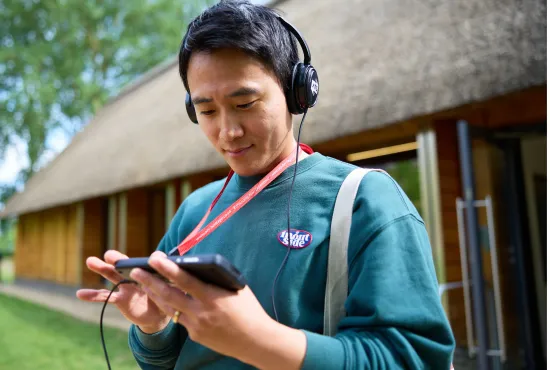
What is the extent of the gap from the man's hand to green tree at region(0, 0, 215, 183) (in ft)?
54.4

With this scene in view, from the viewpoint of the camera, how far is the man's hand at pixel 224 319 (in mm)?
627

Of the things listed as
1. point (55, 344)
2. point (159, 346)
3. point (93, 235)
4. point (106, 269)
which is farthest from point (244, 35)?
point (93, 235)

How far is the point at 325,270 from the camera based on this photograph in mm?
837

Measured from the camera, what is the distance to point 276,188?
3.15ft

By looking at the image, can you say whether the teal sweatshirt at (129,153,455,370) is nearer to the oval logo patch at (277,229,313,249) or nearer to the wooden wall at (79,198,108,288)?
the oval logo patch at (277,229,313,249)

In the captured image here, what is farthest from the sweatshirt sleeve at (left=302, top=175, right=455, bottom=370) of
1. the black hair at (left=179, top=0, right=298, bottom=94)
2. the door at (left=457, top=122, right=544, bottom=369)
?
the door at (left=457, top=122, right=544, bottom=369)

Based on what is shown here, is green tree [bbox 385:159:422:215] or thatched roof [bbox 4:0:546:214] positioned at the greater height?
thatched roof [bbox 4:0:546:214]

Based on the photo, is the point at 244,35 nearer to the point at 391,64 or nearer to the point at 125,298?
the point at 125,298

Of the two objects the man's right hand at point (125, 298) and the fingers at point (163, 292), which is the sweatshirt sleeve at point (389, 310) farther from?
the man's right hand at point (125, 298)

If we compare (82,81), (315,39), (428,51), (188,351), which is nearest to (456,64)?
(428,51)

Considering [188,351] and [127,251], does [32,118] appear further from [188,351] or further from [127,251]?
[188,351]

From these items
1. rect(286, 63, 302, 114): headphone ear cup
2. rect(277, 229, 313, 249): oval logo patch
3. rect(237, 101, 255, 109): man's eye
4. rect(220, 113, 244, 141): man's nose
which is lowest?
rect(277, 229, 313, 249): oval logo patch

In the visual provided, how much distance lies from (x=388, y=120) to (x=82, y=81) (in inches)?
604

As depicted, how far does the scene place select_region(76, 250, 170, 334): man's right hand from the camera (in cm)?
80
